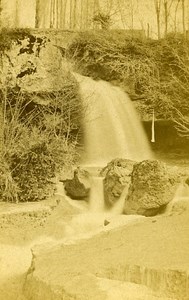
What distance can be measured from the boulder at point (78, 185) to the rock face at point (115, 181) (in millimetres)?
518

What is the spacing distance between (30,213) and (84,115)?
20.0 feet

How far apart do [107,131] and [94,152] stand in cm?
82

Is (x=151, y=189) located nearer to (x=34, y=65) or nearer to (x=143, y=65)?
(x=34, y=65)

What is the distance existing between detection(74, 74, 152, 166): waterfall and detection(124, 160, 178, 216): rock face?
416 centimetres

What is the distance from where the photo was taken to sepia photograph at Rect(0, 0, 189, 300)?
15.9 ft

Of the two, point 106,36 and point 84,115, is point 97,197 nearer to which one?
point 84,115

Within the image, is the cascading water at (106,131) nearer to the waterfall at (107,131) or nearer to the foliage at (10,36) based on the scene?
the waterfall at (107,131)

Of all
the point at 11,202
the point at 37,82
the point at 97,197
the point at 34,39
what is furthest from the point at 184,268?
the point at 34,39

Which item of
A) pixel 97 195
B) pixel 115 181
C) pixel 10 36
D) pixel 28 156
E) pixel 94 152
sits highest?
pixel 10 36

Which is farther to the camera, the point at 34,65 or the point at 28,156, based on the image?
the point at 34,65

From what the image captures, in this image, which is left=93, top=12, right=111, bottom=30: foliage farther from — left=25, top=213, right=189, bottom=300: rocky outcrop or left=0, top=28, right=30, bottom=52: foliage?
left=25, top=213, right=189, bottom=300: rocky outcrop

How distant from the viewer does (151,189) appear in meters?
9.16

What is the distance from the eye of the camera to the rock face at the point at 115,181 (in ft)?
32.9

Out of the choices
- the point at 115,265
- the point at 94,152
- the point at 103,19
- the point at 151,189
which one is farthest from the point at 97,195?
the point at 103,19
